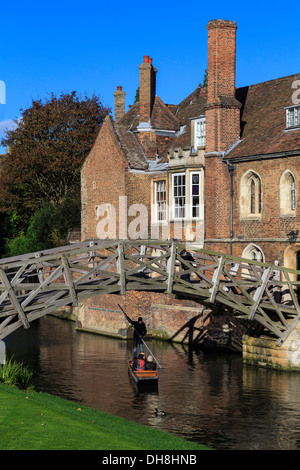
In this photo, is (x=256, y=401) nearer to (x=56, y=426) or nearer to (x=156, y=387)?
(x=156, y=387)

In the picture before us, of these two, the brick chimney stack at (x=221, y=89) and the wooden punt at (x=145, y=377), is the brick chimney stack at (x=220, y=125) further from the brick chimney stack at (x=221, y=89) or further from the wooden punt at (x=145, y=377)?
the wooden punt at (x=145, y=377)

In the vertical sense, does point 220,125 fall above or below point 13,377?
above

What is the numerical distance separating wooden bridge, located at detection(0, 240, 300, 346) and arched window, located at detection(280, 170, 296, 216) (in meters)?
2.90

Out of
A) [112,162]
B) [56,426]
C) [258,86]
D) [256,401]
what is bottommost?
[256,401]

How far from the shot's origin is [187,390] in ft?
77.9

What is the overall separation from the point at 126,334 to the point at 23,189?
26281 millimetres

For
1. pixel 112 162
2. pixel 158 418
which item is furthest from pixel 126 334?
pixel 158 418

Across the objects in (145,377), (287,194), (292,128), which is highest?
(292,128)

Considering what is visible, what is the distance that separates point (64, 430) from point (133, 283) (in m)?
10.9

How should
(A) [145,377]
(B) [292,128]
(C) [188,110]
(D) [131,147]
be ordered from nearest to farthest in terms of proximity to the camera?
(A) [145,377]
(B) [292,128]
(D) [131,147]
(C) [188,110]

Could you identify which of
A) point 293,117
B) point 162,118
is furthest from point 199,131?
point 293,117

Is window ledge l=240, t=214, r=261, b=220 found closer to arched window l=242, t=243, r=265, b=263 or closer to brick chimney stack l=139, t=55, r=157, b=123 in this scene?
arched window l=242, t=243, r=265, b=263

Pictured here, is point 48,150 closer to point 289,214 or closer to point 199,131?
point 199,131

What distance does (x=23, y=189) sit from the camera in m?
59.2
